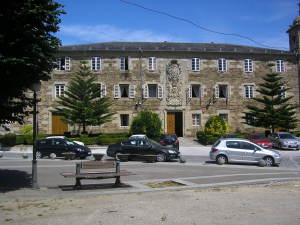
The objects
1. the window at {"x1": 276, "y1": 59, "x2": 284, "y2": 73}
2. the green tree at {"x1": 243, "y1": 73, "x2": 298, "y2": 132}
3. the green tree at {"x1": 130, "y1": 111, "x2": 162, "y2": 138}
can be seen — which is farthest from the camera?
the window at {"x1": 276, "y1": 59, "x2": 284, "y2": 73}

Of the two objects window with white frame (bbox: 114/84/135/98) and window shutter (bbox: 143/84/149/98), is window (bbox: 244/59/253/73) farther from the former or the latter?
window with white frame (bbox: 114/84/135/98)

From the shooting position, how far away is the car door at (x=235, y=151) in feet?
61.8

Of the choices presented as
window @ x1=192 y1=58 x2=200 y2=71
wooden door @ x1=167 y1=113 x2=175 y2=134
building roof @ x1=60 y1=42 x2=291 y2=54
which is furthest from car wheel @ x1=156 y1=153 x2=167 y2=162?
window @ x1=192 y1=58 x2=200 y2=71

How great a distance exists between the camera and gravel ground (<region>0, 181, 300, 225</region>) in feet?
23.6

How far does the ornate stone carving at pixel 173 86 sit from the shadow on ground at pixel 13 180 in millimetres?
24223

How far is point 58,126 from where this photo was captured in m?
36.6

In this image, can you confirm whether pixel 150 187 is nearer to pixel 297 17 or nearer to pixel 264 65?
pixel 264 65

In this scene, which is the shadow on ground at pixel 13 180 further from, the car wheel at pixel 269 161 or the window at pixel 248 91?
the window at pixel 248 91

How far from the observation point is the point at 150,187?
11445 mm

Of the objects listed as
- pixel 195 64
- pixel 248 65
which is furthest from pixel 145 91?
pixel 248 65

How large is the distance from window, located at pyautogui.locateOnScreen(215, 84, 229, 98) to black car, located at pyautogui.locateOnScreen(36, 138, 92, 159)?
782 inches

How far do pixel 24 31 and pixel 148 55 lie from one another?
1097 inches

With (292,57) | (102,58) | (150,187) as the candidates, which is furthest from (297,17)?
(150,187)

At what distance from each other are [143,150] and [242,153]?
5.69 metres
